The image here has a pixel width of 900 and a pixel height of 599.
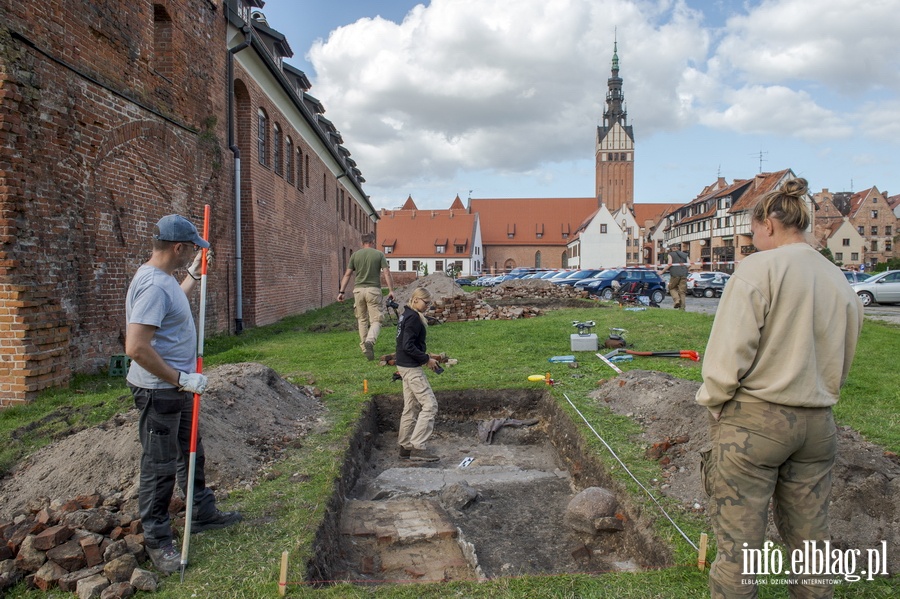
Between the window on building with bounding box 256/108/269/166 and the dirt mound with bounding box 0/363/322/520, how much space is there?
10742mm

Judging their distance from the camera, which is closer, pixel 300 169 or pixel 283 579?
pixel 283 579

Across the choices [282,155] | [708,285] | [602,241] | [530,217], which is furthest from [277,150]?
[530,217]

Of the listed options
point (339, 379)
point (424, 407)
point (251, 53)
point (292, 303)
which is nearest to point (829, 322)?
point (424, 407)

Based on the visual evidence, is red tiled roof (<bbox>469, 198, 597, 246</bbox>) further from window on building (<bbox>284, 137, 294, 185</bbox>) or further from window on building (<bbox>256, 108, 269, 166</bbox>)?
window on building (<bbox>256, 108, 269, 166</bbox>)

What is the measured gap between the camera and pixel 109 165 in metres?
8.44

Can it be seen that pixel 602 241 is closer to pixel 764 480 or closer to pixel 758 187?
pixel 758 187

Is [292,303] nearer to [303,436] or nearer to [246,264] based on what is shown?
[246,264]

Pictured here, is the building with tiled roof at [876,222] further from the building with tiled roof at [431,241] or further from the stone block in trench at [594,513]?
the stone block in trench at [594,513]

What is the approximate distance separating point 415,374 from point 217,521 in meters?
2.89

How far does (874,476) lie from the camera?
152 inches

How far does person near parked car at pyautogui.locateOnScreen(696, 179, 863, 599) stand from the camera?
2420 mm

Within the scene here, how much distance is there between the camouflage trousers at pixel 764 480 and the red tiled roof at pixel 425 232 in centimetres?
6965

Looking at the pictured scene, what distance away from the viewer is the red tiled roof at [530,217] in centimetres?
8144

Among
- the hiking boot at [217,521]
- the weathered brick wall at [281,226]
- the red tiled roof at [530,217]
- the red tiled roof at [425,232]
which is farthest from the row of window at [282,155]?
the red tiled roof at [530,217]
